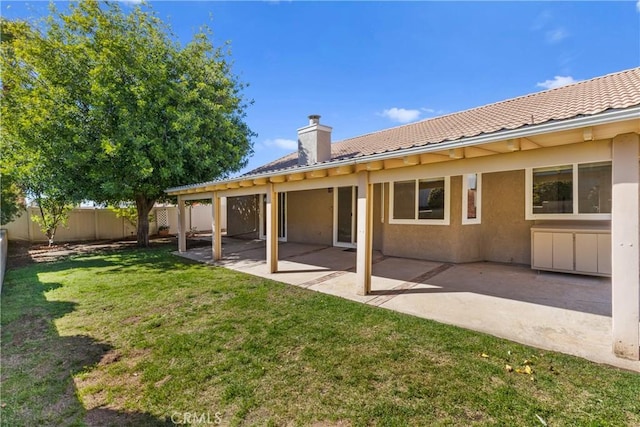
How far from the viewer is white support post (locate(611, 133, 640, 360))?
3326mm

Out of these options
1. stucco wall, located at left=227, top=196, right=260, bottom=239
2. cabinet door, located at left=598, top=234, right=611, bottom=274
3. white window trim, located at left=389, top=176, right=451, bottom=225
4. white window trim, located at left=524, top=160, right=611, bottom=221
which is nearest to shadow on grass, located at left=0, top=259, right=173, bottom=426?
white window trim, located at left=389, top=176, right=451, bottom=225

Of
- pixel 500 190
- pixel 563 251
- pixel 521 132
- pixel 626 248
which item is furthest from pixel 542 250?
pixel 521 132

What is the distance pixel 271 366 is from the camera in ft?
11.5

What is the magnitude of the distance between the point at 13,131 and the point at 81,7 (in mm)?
5202

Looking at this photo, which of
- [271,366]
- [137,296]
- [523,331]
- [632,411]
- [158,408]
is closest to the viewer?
[632,411]

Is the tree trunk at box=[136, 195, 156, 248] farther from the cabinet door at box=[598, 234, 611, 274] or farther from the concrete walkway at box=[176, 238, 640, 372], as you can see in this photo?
the cabinet door at box=[598, 234, 611, 274]

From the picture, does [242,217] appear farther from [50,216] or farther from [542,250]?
[542,250]

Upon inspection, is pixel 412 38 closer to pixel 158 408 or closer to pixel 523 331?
pixel 523 331

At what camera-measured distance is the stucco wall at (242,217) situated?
16.9 meters

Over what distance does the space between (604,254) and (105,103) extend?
15409mm

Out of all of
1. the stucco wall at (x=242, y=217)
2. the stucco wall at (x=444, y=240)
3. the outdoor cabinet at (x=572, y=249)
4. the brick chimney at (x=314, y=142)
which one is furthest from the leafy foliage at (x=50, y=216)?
the outdoor cabinet at (x=572, y=249)

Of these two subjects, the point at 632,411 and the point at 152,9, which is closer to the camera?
the point at 632,411

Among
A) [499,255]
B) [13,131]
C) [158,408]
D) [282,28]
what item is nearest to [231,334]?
[158,408]

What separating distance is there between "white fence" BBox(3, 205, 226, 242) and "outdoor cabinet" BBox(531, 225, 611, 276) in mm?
18946
